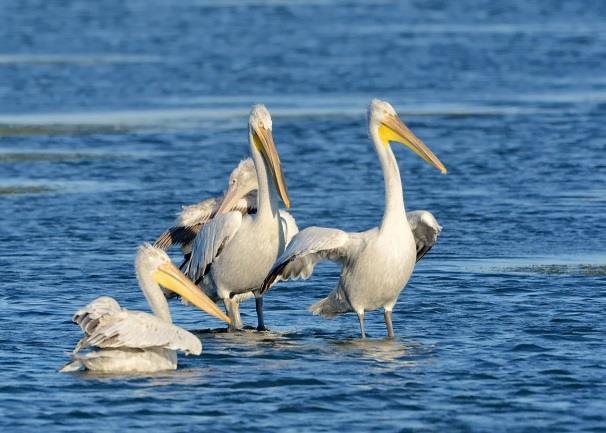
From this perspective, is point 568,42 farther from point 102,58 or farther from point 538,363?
point 538,363

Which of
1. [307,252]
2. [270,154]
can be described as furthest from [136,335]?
[270,154]

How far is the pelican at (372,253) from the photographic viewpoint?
8781 mm

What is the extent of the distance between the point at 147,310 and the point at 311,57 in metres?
14.0

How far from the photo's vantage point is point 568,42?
24.1 meters

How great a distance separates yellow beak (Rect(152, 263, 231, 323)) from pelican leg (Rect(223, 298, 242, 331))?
84 cm

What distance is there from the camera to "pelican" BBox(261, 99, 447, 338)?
878 cm

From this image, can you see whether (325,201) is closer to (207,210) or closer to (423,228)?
(207,210)

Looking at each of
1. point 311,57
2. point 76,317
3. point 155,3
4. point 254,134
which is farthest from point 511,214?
point 155,3

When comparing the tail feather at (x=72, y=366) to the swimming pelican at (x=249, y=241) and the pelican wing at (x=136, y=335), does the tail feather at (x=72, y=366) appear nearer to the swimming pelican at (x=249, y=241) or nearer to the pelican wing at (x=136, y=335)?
the pelican wing at (x=136, y=335)

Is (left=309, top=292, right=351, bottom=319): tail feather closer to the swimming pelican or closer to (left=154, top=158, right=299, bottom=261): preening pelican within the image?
the swimming pelican

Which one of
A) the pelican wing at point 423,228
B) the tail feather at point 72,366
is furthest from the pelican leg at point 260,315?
the tail feather at point 72,366

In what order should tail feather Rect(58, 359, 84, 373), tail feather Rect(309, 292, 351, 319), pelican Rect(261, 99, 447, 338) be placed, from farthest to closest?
tail feather Rect(309, 292, 351, 319)
pelican Rect(261, 99, 447, 338)
tail feather Rect(58, 359, 84, 373)

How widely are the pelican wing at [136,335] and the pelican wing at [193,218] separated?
2052mm

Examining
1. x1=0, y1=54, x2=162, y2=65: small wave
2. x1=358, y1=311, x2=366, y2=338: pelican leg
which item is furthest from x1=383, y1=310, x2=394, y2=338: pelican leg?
x1=0, y1=54, x2=162, y2=65: small wave
